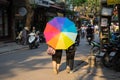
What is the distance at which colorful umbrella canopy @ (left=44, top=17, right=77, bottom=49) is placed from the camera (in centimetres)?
1192

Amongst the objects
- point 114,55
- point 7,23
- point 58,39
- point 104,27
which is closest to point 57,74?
point 58,39

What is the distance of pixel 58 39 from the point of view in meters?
11.9

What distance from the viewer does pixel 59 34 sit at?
1198cm

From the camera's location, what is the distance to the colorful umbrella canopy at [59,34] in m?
11.9

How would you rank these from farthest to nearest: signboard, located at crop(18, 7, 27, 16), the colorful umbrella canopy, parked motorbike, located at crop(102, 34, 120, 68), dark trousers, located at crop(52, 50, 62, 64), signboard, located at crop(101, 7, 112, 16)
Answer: signboard, located at crop(18, 7, 27, 16)
signboard, located at crop(101, 7, 112, 16)
parked motorbike, located at crop(102, 34, 120, 68)
dark trousers, located at crop(52, 50, 62, 64)
the colorful umbrella canopy

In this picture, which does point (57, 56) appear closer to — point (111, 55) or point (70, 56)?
point (70, 56)

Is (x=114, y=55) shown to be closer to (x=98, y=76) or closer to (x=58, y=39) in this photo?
(x=98, y=76)

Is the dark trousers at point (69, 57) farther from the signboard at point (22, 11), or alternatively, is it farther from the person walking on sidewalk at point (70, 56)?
the signboard at point (22, 11)

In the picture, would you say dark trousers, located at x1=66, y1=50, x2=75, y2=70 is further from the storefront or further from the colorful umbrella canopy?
the storefront

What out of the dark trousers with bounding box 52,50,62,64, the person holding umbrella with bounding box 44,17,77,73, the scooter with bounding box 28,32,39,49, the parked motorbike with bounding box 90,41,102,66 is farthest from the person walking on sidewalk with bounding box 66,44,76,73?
the scooter with bounding box 28,32,39,49

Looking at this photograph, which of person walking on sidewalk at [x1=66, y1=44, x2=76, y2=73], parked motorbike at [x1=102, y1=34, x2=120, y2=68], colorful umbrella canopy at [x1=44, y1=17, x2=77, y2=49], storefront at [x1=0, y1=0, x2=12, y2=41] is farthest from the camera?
storefront at [x1=0, y1=0, x2=12, y2=41]

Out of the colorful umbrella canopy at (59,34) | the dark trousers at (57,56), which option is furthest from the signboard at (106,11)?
the dark trousers at (57,56)

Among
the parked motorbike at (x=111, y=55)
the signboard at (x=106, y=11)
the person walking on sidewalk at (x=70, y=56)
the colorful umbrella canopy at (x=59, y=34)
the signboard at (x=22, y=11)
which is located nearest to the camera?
the colorful umbrella canopy at (x=59, y=34)

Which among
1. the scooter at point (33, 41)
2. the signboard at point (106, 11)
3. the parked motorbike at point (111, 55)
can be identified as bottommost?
the scooter at point (33, 41)
